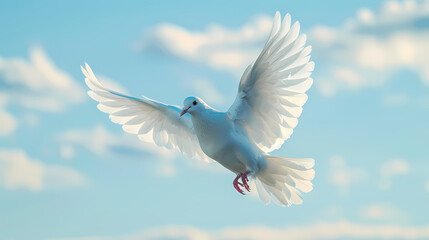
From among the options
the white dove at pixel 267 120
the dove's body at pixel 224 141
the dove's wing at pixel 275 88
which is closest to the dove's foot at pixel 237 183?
the white dove at pixel 267 120

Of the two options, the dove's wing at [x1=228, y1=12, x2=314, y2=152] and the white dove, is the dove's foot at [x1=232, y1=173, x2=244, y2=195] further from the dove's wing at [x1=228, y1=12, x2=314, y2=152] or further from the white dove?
the dove's wing at [x1=228, y1=12, x2=314, y2=152]

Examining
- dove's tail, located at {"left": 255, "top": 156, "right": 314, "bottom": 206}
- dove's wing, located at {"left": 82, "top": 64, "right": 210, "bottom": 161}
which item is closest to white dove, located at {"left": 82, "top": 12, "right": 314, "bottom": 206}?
dove's tail, located at {"left": 255, "top": 156, "right": 314, "bottom": 206}

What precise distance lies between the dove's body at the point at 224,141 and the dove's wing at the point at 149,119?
101 inches

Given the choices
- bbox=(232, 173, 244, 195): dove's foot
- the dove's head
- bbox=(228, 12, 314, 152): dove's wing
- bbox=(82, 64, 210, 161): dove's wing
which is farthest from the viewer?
bbox=(82, 64, 210, 161): dove's wing

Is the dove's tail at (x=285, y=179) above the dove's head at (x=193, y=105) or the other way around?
the other way around

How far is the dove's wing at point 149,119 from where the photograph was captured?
16.0 m

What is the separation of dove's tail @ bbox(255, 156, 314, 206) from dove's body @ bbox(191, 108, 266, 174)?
0.55 metres

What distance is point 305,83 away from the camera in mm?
12984

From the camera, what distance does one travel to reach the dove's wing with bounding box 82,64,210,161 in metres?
16.0

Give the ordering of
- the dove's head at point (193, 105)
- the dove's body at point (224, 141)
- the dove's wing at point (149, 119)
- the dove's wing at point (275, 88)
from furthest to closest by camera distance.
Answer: the dove's wing at point (149, 119) < the dove's head at point (193, 105) < the dove's body at point (224, 141) < the dove's wing at point (275, 88)

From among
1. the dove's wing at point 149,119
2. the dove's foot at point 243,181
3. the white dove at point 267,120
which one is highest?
the dove's wing at point 149,119

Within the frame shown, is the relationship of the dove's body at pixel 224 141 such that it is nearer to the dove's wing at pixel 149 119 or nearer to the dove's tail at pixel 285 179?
the dove's tail at pixel 285 179

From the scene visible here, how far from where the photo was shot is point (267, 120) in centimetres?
1365

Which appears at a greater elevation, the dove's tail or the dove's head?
the dove's head
